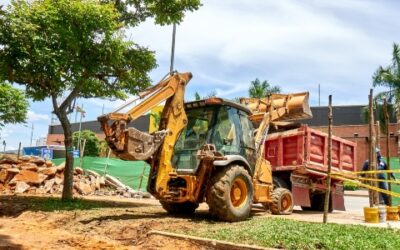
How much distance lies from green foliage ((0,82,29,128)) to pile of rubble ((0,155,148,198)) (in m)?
5.32

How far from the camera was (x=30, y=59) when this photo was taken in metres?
12.1

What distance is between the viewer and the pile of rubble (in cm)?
2022

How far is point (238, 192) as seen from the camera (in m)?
10.5

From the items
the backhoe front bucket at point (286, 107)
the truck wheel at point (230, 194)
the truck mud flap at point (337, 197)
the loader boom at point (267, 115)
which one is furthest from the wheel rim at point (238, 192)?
the truck mud flap at point (337, 197)

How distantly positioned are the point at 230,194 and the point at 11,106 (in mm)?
21432

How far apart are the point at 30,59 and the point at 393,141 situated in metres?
33.9

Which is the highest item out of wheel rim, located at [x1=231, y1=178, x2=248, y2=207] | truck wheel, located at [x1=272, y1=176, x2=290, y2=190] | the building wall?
the building wall

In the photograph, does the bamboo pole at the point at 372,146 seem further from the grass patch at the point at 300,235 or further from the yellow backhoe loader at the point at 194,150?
the grass patch at the point at 300,235

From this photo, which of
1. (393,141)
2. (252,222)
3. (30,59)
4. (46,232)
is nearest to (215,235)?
(252,222)

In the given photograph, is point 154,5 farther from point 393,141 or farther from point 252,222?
point 393,141

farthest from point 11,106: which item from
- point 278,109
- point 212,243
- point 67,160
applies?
point 212,243

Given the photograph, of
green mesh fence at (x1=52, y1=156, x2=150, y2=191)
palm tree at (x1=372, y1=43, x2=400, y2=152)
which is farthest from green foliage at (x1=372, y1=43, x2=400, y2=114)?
green mesh fence at (x1=52, y1=156, x2=150, y2=191)

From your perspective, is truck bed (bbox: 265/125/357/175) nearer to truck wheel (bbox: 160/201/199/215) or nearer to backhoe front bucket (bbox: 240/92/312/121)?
backhoe front bucket (bbox: 240/92/312/121)

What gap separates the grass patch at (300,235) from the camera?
23.7 ft
